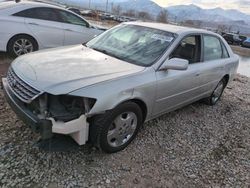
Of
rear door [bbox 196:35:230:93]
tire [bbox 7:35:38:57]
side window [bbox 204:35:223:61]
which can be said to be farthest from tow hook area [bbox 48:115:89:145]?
tire [bbox 7:35:38:57]

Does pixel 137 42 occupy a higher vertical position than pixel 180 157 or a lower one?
higher

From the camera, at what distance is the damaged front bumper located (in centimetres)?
260

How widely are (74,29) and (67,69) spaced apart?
14.4 feet

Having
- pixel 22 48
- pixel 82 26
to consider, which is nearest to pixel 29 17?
pixel 22 48

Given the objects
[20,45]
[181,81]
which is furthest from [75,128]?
[20,45]

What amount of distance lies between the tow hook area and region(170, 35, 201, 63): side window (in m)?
1.79

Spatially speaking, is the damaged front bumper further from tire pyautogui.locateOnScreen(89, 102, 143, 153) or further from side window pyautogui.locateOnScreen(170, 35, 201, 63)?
side window pyautogui.locateOnScreen(170, 35, 201, 63)

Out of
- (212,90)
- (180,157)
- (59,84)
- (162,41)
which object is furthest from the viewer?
(212,90)

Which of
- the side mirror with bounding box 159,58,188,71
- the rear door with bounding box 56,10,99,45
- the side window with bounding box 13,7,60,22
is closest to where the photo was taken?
the side mirror with bounding box 159,58,188,71

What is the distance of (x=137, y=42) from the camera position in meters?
3.93

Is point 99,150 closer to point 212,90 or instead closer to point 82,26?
point 212,90

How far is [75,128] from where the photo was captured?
2.71m

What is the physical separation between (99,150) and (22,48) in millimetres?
4255

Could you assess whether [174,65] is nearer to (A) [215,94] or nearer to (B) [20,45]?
(A) [215,94]
